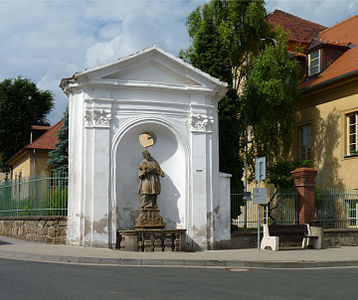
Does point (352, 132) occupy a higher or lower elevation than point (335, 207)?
higher

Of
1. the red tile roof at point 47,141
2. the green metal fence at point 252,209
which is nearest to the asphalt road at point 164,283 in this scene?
the green metal fence at point 252,209

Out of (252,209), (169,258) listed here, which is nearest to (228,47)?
(252,209)

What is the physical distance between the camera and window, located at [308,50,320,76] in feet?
90.7

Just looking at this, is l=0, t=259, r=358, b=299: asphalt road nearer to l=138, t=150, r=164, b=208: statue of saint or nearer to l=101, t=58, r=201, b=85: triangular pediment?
l=138, t=150, r=164, b=208: statue of saint

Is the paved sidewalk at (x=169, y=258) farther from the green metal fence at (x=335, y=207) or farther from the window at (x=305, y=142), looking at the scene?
the window at (x=305, y=142)

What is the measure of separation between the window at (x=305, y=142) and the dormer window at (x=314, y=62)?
279 centimetres

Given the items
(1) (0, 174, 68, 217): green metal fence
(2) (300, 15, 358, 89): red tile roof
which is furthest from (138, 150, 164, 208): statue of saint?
(2) (300, 15, 358, 89): red tile roof

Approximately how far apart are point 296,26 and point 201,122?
675 inches

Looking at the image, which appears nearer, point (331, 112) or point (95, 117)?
point (95, 117)

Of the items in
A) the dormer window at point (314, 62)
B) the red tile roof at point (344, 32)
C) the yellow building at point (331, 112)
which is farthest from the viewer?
the red tile roof at point (344, 32)

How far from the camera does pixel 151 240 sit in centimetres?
1709

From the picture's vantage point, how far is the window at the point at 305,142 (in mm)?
27656

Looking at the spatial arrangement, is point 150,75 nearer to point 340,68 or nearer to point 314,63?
point 340,68

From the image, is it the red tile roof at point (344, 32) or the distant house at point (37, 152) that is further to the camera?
the distant house at point (37, 152)
